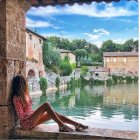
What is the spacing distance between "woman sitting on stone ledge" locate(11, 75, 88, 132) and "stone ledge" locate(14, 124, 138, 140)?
64 mm

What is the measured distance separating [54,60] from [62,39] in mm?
21128

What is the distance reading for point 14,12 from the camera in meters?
3.27

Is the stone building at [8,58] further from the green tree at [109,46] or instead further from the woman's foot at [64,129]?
the green tree at [109,46]

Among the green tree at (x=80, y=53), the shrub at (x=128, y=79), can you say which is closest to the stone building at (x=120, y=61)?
the shrub at (x=128, y=79)

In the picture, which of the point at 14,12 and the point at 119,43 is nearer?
the point at 14,12

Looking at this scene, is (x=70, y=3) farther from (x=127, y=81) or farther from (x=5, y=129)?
(x=127, y=81)

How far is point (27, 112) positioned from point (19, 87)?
0.28m

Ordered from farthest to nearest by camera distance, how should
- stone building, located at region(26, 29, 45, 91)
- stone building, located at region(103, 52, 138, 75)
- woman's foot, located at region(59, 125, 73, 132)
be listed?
stone building, located at region(103, 52, 138, 75), stone building, located at region(26, 29, 45, 91), woman's foot, located at region(59, 125, 73, 132)

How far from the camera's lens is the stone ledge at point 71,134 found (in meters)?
2.93

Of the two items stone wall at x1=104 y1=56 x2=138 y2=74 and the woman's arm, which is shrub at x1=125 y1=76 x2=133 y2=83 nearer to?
stone wall at x1=104 y1=56 x2=138 y2=74

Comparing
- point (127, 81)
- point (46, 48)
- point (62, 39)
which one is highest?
point (62, 39)

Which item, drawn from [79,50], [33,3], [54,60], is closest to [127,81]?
[79,50]

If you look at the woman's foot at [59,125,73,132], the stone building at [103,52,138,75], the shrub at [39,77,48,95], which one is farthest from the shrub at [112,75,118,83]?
A: the woman's foot at [59,125,73,132]

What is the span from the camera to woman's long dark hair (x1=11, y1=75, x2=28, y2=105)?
3184mm
